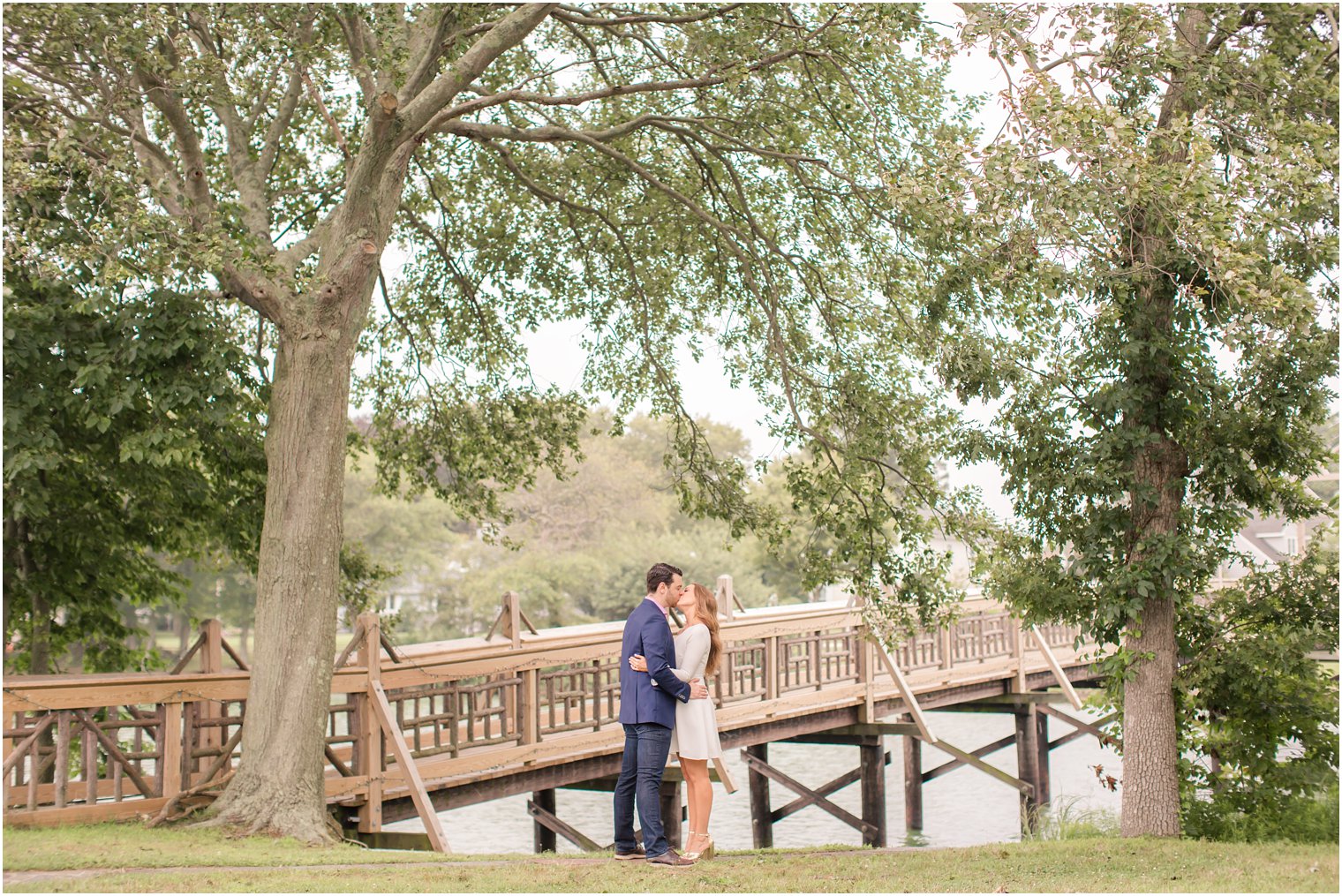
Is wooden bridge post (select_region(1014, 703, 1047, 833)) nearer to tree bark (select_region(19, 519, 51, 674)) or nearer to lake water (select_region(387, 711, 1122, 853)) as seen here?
lake water (select_region(387, 711, 1122, 853))

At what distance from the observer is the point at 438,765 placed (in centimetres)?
1100

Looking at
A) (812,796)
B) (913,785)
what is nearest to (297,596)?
(812,796)

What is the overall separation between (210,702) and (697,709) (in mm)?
4690

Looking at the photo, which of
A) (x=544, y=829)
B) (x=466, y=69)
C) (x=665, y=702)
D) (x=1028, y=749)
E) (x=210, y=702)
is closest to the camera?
(x=665, y=702)

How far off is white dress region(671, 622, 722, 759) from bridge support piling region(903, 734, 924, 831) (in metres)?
13.0

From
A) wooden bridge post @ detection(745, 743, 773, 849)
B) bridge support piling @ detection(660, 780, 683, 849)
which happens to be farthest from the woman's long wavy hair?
wooden bridge post @ detection(745, 743, 773, 849)

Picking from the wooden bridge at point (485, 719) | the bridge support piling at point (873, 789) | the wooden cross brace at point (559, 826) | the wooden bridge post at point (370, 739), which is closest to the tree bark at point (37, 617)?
the wooden bridge at point (485, 719)

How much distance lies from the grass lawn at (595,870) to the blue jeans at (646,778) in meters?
0.20

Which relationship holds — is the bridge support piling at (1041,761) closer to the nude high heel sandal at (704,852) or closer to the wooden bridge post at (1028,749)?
the wooden bridge post at (1028,749)

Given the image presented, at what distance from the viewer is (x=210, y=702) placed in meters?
9.85

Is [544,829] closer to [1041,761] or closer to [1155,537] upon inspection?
[1155,537]

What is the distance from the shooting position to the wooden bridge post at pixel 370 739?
10.5 metres

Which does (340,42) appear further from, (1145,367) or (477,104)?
(1145,367)

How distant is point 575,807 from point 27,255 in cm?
2138
